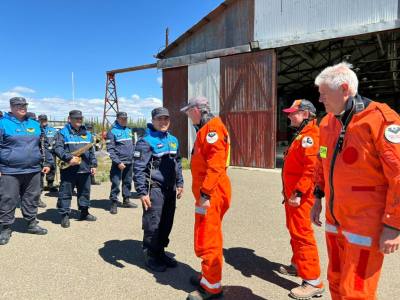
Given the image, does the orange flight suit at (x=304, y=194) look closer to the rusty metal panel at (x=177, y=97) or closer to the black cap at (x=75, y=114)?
the black cap at (x=75, y=114)

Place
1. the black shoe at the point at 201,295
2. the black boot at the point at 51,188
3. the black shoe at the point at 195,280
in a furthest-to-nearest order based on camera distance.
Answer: the black boot at the point at 51,188
the black shoe at the point at 195,280
the black shoe at the point at 201,295

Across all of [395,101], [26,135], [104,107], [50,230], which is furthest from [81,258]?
[395,101]

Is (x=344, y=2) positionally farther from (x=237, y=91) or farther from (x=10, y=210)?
(x=10, y=210)

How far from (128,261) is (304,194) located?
2.45 meters

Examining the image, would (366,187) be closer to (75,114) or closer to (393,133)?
(393,133)

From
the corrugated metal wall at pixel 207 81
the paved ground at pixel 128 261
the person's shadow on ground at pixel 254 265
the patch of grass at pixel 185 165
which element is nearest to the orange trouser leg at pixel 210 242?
the paved ground at pixel 128 261

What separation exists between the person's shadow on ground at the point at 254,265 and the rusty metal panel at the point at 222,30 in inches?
405

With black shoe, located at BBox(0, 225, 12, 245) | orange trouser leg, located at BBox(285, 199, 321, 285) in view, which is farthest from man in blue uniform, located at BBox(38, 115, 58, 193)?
orange trouser leg, located at BBox(285, 199, 321, 285)

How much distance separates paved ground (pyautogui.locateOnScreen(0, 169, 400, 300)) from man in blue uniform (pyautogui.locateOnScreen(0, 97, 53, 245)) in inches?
17.1

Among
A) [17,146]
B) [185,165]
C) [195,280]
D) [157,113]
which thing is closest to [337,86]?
[157,113]

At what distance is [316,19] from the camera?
11.2 m

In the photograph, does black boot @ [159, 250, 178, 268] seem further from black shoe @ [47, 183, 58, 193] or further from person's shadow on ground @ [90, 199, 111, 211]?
black shoe @ [47, 183, 58, 193]

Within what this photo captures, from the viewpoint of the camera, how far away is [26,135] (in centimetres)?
505

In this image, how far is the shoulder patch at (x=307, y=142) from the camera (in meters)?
3.29
